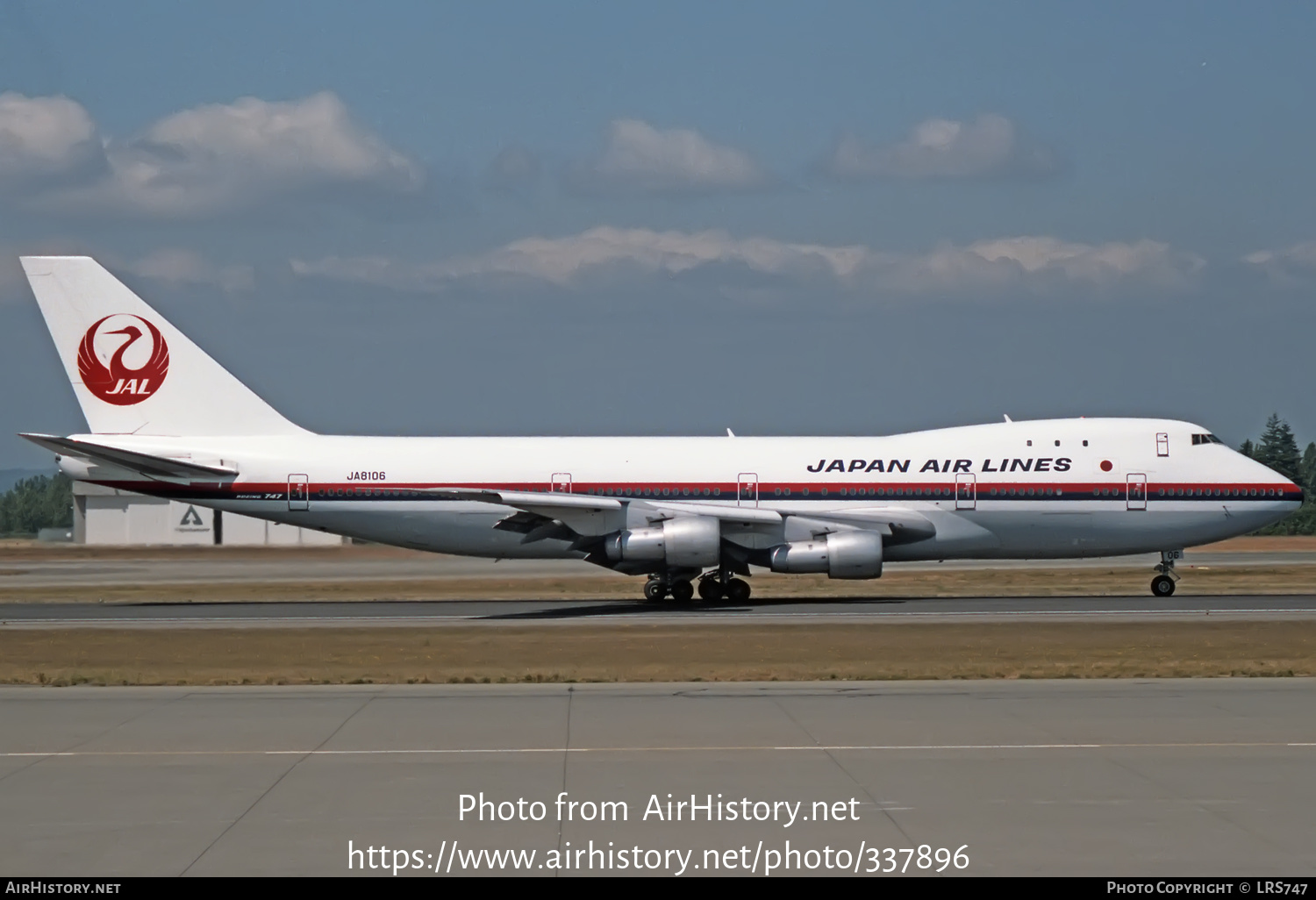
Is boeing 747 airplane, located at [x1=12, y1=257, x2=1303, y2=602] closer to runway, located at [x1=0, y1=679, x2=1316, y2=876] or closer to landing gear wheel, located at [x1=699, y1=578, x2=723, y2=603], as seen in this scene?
landing gear wheel, located at [x1=699, y1=578, x2=723, y2=603]

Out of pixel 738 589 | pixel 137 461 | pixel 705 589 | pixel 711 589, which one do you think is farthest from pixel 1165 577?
pixel 137 461

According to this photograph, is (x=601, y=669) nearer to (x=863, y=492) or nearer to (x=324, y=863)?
(x=324, y=863)


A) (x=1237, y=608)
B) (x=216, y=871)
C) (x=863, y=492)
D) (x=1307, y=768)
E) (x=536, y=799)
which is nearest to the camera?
(x=216, y=871)

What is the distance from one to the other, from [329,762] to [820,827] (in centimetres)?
497

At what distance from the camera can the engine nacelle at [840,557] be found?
37562 millimetres

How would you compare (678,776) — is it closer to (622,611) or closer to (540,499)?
(622,611)

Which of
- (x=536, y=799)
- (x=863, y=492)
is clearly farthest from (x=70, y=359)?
(x=536, y=799)

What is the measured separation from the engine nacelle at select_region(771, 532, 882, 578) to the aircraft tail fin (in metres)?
14.5

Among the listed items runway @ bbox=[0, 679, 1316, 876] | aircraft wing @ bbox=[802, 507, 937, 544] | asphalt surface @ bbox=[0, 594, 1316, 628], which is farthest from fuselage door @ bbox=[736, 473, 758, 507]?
runway @ bbox=[0, 679, 1316, 876]

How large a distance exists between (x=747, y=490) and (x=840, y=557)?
10.8 ft

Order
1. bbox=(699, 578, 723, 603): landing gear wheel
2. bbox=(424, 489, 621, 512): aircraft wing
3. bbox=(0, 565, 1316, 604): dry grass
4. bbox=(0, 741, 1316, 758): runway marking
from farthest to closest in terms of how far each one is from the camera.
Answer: bbox=(0, 565, 1316, 604): dry grass
bbox=(699, 578, 723, 603): landing gear wheel
bbox=(424, 489, 621, 512): aircraft wing
bbox=(0, 741, 1316, 758): runway marking

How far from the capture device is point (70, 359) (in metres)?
40.8

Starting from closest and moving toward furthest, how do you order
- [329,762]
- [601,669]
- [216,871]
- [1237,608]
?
[216,871]
[329,762]
[601,669]
[1237,608]

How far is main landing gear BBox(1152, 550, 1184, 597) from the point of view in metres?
39.1
